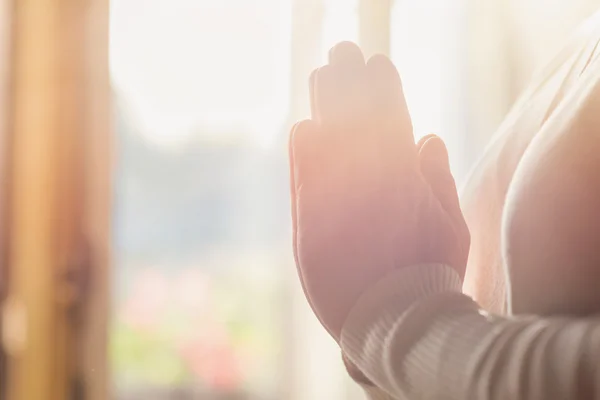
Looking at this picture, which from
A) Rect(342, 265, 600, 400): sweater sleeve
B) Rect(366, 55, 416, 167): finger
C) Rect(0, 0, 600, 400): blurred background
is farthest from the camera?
Rect(0, 0, 600, 400): blurred background

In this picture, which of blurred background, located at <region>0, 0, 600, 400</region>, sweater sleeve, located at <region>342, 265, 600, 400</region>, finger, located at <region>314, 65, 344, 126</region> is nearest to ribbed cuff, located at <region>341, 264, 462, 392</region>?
sweater sleeve, located at <region>342, 265, 600, 400</region>

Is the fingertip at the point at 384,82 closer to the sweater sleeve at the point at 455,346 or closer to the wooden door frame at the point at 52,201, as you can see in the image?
the sweater sleeve at the point at 455,346

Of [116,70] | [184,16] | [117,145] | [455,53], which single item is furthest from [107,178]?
[455,53]

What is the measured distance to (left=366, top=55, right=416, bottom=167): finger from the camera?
38 centimetres

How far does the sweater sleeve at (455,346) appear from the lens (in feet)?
0.87

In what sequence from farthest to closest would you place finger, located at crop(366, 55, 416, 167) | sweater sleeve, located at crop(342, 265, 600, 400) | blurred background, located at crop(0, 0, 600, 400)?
blurred background, located at crop(0, 0, 600, 400) → finger, located at crop(366, 55, 416, 167) → sweater sleeve, located at crop(342, 265, 600, 400)

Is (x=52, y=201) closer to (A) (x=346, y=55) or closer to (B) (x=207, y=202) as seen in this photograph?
(B) (x=207, y=202)

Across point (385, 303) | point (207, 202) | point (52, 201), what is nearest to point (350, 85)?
point (385, 303)

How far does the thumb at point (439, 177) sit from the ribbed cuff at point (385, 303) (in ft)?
0.21

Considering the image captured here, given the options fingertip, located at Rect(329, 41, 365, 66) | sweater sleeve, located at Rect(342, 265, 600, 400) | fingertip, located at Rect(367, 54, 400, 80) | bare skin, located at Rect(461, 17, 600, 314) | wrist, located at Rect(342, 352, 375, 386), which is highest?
fingertip, located at Rect(329, 41, 365, 66)

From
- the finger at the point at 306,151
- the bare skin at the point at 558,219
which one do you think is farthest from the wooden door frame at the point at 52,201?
the bare skin at the point at 558,219

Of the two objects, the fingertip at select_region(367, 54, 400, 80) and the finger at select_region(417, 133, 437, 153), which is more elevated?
the fingertip at select_region(367, 54, 400, 80)

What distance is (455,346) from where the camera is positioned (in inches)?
11.8

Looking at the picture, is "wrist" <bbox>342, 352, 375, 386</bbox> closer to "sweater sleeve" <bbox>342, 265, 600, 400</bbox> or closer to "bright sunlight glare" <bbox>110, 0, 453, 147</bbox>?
"sweater sleeve" <bbox>342, 265, 600, 400</bbox>
